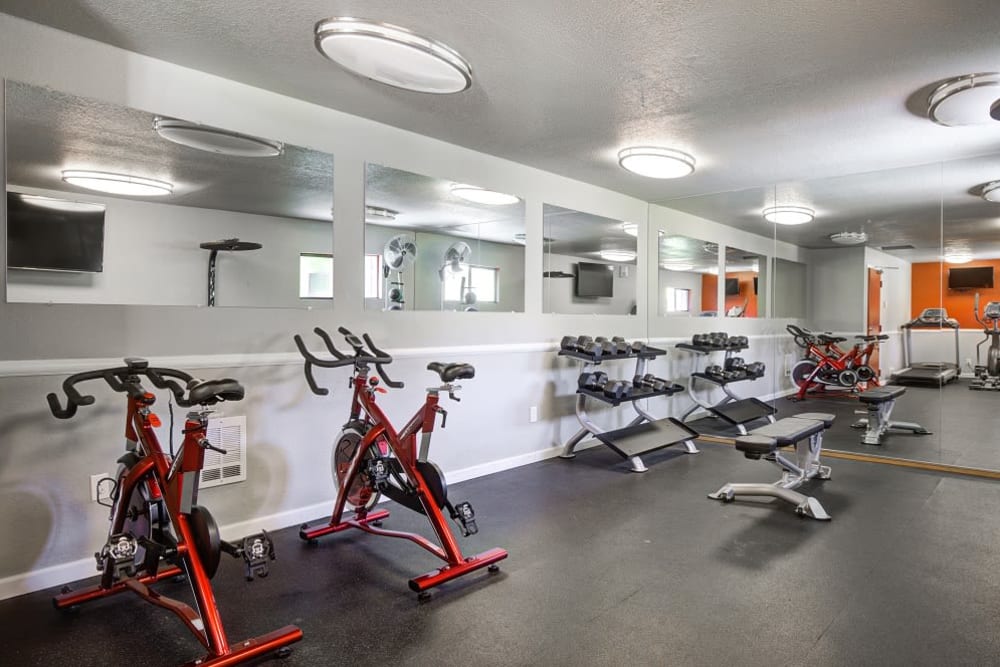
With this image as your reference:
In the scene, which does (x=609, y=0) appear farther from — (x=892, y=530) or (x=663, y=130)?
(x=892, y=530)

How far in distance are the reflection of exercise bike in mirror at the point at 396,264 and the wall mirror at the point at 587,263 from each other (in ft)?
4.74

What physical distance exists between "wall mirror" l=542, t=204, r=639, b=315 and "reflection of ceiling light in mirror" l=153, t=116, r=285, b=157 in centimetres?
235

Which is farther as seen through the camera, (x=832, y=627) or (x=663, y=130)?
(x=663, y=130)

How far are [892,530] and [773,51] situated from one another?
8.45 ft

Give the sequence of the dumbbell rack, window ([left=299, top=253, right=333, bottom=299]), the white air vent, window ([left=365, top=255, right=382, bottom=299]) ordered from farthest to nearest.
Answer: the dumbbell rack → window ([left=365, top=255, right=382, bottom=299]) → window ([left=299, top=253, right=333, bottom=299]) → the white air vent

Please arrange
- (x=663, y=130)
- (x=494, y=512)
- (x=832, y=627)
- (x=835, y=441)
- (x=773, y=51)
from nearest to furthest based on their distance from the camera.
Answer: (x=832, y=627), (x=773, y=51), (x=494, y=512), (x=663, y=130), (x=835, y=441)

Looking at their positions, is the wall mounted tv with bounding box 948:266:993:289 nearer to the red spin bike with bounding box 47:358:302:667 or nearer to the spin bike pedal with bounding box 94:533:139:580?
the red spin bike with bounding box 47:358:302:667

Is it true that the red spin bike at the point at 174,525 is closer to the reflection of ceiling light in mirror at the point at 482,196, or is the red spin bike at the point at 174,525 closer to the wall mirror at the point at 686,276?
the reflection of ceiling light in mirror at the point at 482,196

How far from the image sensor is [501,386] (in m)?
4.34

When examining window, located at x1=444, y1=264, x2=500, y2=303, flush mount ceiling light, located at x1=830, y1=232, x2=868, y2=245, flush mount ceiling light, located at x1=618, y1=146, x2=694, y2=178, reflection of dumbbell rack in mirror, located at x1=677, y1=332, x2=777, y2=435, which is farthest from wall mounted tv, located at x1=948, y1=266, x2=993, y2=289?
window, located at x1=444, y1=264, x2=500, y2=303

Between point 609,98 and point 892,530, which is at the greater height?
point 609,98

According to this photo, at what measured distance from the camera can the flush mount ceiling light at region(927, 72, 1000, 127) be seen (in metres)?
2.79

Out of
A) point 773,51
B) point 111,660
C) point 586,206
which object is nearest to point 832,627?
point 773,51

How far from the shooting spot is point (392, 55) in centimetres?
249
